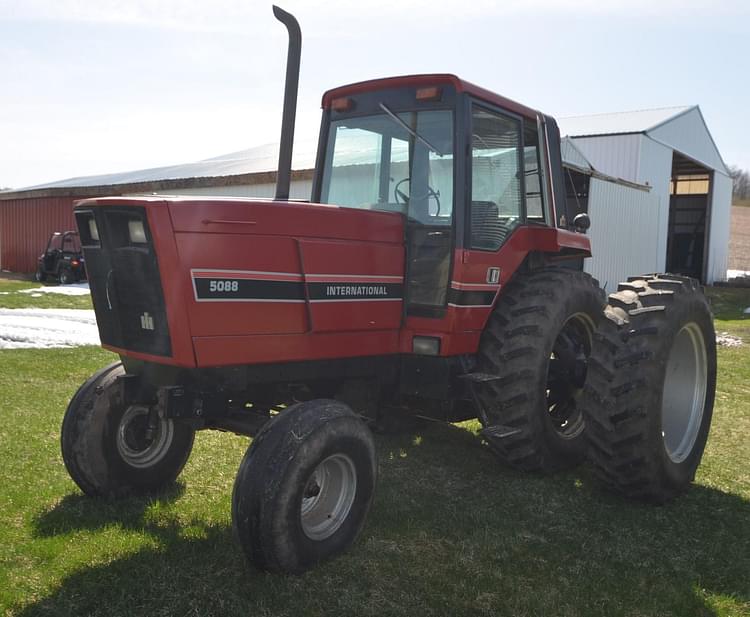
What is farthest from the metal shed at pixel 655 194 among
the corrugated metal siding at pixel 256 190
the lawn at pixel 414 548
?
the lawn at pixel 414 548

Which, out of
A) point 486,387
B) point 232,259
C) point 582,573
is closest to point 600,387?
point 486,387

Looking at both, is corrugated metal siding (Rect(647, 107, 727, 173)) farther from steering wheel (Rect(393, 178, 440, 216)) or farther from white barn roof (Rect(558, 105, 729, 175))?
steering wheel (Rect(393, 178, 440, 216))

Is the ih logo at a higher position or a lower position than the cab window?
lower

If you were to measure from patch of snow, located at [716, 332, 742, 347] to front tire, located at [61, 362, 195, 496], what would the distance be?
9406 mm

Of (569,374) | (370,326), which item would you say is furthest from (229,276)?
(569,374)

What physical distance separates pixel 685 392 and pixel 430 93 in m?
2.65

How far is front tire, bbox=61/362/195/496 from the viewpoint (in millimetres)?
4082

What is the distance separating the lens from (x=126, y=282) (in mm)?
3514

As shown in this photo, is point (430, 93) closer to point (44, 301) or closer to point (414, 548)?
point (414, 548)

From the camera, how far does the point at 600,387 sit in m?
4.21

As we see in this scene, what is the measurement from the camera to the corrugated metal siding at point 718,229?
26177 millimetres

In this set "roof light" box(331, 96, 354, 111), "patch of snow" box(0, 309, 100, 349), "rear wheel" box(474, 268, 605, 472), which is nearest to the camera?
"rear wheel" box(474, 268, 605, 472)

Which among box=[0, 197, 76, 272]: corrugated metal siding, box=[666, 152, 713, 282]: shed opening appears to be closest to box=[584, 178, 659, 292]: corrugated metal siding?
box=[666, 152, 713, 282]: shed opening

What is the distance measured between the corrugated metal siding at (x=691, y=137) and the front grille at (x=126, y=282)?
1913cm
